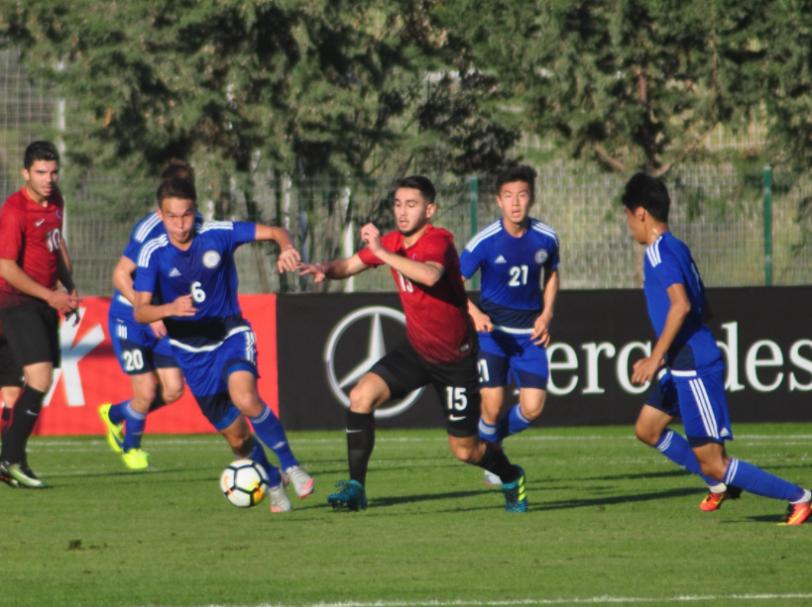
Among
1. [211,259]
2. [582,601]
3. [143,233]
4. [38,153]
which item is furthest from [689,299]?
[38,153]

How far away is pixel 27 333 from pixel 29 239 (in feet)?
2.33

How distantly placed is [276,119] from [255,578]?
13.4 meters

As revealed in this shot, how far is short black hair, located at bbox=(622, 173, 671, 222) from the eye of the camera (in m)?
6.77

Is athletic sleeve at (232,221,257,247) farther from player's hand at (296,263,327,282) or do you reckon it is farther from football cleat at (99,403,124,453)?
football cleat at (99,403,124,453)

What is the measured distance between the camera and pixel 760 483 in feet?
21.5

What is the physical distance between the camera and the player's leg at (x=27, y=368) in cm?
→ 909

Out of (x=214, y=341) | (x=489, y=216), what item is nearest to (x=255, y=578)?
(x=214, y=341)

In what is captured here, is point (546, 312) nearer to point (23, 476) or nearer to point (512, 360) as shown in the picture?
point (512, 360)

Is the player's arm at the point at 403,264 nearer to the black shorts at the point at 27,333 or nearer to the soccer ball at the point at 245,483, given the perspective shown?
the soccer ball at the point at 245,483

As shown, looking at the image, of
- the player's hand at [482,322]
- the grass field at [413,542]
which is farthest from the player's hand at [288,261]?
the player's hand at [482,322]

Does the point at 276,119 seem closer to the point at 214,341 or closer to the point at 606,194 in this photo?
the point at 606,194

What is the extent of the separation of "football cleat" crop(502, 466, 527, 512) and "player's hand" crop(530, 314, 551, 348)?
1.80m

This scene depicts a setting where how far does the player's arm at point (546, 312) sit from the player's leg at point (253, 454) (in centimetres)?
246

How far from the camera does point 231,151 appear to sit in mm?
18516
